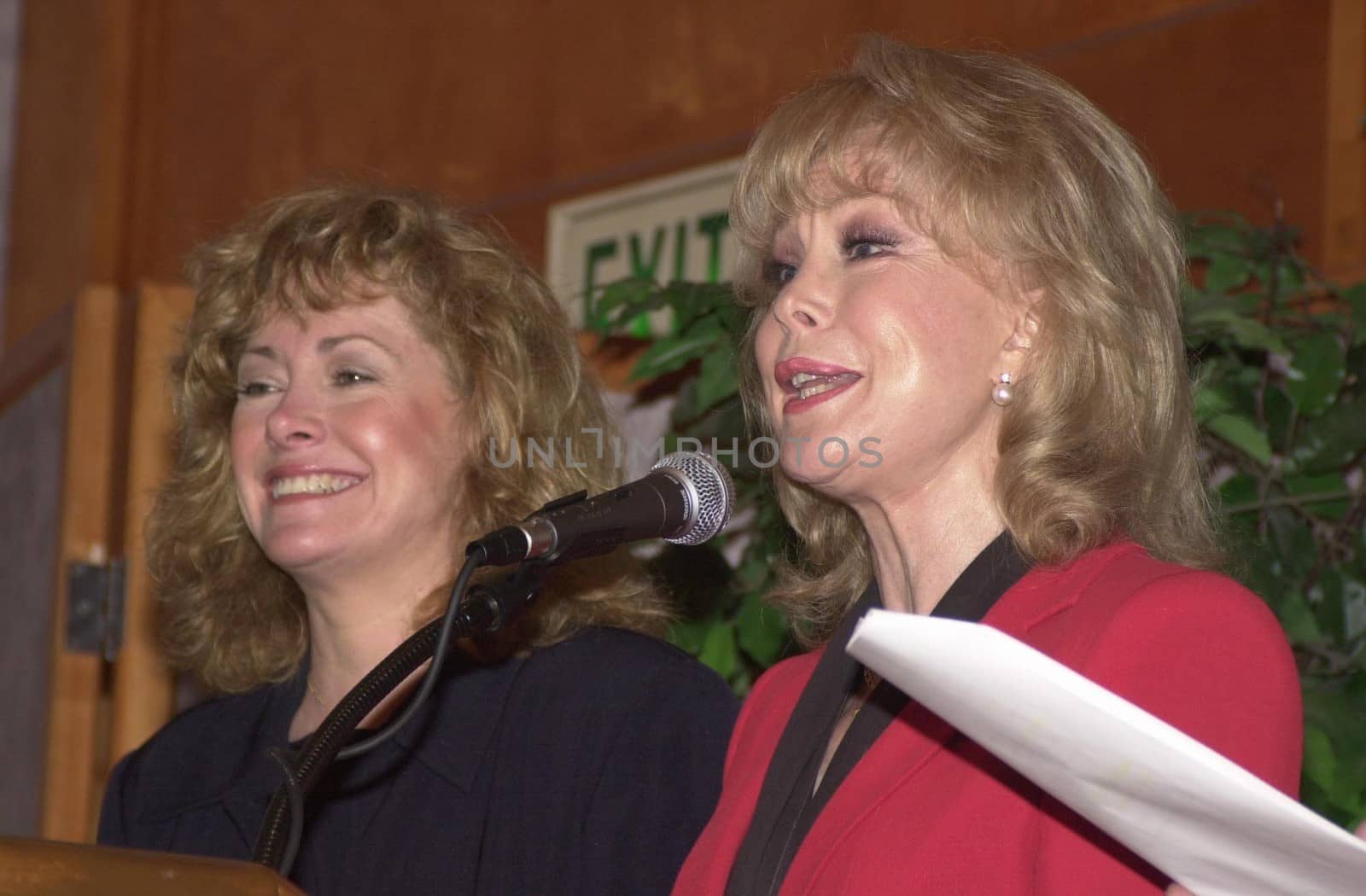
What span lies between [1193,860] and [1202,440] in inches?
47.3

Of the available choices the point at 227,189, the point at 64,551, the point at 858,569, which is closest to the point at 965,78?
the point at 858,569

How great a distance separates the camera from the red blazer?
136 centimetres

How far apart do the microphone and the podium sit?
1.43 ft

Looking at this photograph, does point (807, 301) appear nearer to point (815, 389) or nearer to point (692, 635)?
point (815, 389)

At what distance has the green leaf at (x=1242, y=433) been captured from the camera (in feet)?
6.93

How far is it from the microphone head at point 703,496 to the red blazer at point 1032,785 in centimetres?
23

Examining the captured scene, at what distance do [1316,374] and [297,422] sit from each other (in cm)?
123

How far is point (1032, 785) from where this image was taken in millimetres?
1428

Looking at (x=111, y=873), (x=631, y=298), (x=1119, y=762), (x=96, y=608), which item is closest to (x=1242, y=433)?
(x=631, y=298)

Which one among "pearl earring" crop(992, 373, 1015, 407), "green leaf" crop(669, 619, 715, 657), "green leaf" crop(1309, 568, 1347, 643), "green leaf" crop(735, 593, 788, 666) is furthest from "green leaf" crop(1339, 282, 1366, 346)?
"green leaf" crop(669, 619, 715, 657)

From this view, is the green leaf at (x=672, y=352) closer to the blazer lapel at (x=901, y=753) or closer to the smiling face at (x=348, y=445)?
the smiling face at (x=348, y=445)

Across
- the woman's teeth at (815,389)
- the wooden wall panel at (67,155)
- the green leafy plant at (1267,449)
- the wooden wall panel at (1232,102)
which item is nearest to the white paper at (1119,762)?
the woman's teeth at (815,389)

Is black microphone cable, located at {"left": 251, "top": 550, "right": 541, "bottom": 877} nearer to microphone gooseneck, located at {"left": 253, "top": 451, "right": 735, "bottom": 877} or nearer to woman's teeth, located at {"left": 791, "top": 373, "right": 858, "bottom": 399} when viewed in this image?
microphone gooseneck, located at {"left": 253, "top": 451, "right": 735, "bottom": 877}

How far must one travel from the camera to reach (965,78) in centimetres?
177
